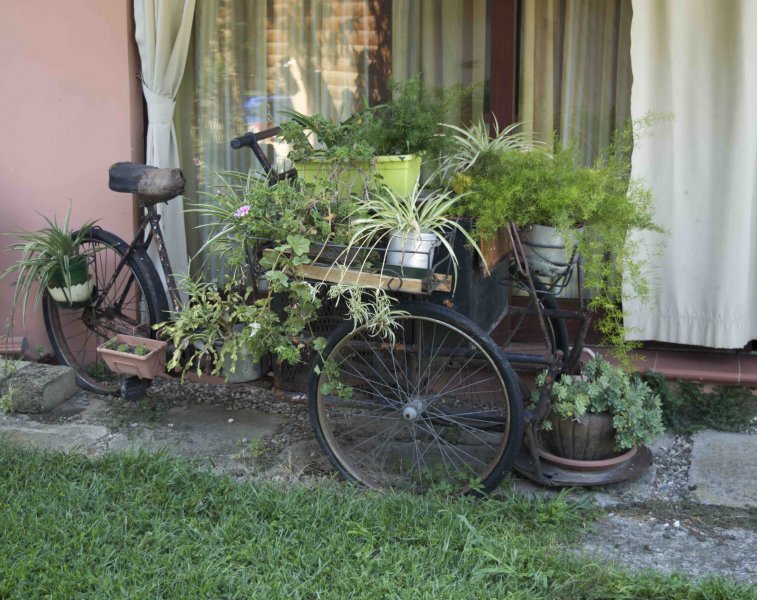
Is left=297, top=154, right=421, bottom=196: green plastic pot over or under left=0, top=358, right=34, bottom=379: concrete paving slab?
over

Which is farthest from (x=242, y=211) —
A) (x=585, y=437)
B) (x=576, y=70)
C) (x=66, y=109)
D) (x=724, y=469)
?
(x=724, y=469)

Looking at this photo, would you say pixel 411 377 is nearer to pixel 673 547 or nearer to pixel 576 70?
pixel 673 547

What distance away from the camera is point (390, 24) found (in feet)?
18.2

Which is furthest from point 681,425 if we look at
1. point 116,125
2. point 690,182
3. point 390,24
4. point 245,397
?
point 116,125

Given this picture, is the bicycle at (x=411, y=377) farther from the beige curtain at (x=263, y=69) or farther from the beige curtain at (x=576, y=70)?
the beige curtain at (x=576, y=70)

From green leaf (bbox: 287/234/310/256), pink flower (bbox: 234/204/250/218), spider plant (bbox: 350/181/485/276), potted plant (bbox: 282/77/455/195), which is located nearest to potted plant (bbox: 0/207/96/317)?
pink flower (bbox: 234/204/250/218)

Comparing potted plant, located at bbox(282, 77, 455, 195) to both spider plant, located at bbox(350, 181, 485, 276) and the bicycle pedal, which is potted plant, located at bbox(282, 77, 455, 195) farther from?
the bicycle pedal

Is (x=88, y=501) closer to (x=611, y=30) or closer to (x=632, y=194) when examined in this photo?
(x=632, y=194)

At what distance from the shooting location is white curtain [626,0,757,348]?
189 inches

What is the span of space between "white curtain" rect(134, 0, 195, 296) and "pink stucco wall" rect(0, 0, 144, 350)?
11 cm

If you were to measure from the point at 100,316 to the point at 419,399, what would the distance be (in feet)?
7.28

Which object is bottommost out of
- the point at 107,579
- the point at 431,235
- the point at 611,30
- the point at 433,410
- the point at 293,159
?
the point at 107,579

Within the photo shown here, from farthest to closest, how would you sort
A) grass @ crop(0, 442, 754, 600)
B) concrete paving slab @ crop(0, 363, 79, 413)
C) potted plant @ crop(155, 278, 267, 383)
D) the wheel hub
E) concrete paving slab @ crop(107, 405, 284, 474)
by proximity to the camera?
concrete paving slab @ crop(0, 363, 79, 413) → concrete paving slab @ crop(107, 405, 284, 474) → potted plant @ crop(155, 278, 267, 383) → the wheel hub → grass @ crop(0, 442, 754, 600)

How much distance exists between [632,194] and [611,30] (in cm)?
149
